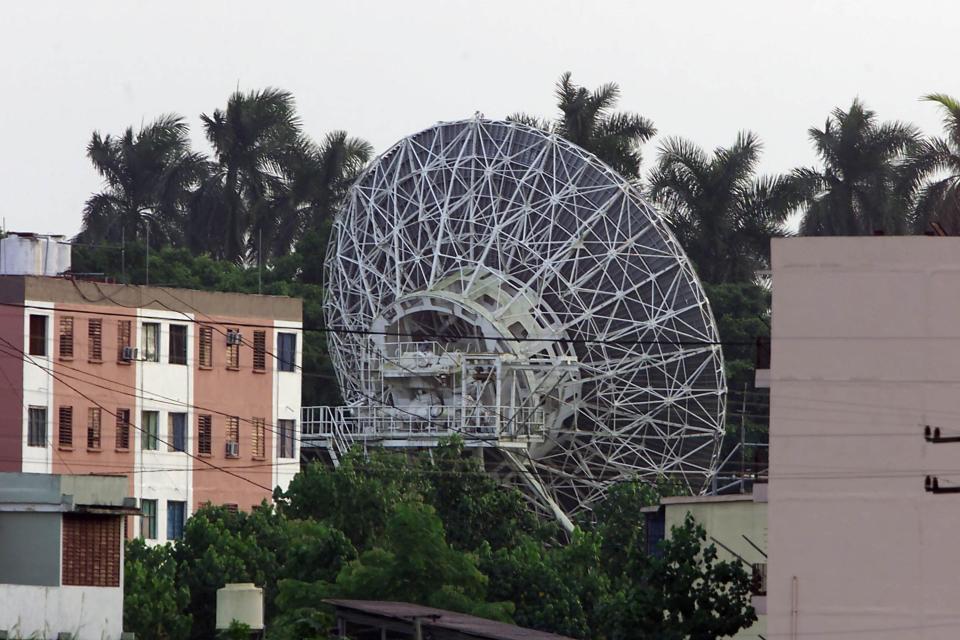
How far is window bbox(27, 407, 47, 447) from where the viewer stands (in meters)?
92.3

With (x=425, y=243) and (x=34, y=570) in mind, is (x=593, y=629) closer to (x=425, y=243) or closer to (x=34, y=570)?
(x=34, y=570)

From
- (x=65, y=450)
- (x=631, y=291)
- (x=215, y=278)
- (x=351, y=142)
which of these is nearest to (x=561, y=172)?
(x=631, y=291)

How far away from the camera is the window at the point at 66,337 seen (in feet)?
310

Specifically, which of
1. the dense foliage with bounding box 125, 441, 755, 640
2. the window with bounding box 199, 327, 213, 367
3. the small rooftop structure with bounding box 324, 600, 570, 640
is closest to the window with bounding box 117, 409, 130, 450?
the window with bounding box 199, 327, 213, 367

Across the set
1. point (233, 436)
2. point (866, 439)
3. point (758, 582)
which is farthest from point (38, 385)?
point (866, 439)

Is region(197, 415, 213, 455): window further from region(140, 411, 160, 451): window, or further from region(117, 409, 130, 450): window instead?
region(117, 409, 130, 450): window

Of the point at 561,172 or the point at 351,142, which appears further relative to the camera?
the point at 351,142

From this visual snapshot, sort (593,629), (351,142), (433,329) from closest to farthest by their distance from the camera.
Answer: (593,629), (433,329), (351,142)

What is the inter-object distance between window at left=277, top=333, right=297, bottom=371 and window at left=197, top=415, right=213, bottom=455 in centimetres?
499

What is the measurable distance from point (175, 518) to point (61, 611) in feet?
137

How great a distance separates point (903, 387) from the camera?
5281 cm

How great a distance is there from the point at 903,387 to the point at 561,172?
44938 millimetres

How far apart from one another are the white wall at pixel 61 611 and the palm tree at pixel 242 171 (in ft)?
286

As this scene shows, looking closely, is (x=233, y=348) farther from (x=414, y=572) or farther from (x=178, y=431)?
(x=414, y=572)
